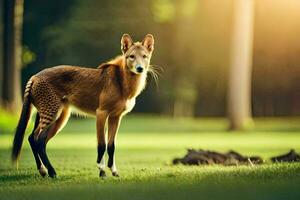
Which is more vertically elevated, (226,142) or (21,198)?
(21,198)

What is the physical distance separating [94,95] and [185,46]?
34418 millimetres

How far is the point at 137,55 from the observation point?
42.9 feet

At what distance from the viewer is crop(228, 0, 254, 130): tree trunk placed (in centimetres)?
3288

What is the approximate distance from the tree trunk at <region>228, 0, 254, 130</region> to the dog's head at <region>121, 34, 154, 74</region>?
19811mm

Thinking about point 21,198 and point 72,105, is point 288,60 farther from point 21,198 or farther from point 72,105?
point 21,198

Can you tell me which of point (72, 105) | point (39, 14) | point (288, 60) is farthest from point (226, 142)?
point (39, 14)

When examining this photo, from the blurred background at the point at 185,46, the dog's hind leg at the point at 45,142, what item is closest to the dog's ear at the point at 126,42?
the dog's hind leg at the point at 45,142

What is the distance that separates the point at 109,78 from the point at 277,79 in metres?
30.0

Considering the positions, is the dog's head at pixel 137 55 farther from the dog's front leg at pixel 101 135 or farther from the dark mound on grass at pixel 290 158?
the dark mound on grass at pixel 290 158

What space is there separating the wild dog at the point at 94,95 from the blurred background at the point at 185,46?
27.4 metres

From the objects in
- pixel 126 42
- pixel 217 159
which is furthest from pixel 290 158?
pixel 126 42

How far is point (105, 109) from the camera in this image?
13.0 m

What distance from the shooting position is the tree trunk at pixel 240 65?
32.9 m

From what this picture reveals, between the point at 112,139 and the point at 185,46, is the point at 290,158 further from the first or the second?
the point at 185,46
